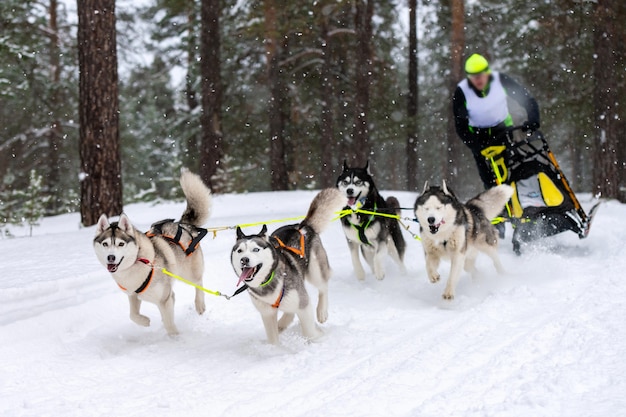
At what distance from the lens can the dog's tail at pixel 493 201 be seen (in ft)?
19.1

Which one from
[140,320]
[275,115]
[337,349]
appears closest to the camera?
[337,349]

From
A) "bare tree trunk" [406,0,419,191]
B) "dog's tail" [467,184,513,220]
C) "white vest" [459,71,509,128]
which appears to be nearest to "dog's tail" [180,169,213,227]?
"dog's tail" [467,184,513,220]

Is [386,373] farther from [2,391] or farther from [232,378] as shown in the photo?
[2,391]

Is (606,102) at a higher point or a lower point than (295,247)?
higher

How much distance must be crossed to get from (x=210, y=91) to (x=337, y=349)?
34.3ft

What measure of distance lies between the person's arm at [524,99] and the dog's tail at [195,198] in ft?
12.6

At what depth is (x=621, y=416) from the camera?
241 cm

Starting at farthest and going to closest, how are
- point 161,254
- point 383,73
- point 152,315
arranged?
point 383,73
point 152,315
point 161,254

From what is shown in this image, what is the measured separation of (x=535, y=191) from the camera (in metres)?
6.40

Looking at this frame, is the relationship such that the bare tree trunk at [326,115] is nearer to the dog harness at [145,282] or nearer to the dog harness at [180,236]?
the dog harness at [180,236]

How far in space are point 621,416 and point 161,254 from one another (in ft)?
10.9

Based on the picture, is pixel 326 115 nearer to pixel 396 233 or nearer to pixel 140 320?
pixel 396 233

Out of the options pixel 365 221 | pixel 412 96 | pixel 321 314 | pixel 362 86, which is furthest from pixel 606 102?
pixel 321 314

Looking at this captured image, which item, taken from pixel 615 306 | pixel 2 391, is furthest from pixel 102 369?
pixel 615 306
